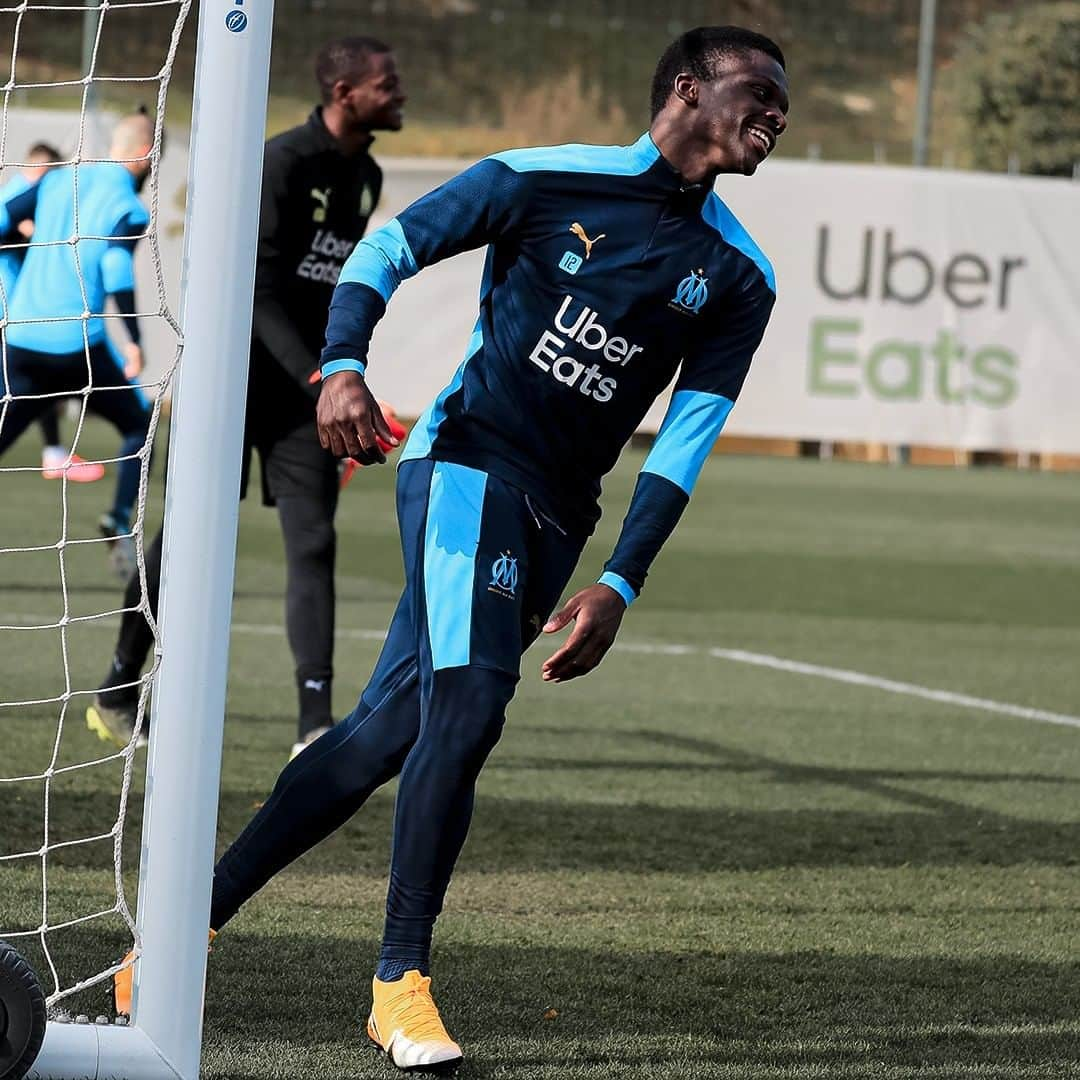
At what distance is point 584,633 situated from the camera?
12.0 ft

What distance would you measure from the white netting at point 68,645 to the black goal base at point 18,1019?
0.20 metres

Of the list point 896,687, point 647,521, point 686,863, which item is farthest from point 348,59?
point 896,687

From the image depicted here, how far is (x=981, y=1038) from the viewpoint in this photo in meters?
3.93

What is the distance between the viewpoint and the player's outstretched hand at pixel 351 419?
343 cm

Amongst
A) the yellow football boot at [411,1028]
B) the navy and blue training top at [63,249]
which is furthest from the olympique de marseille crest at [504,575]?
the navy and blue training top at [63,249]

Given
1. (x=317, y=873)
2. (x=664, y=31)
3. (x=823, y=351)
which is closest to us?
(x=317, y=873)

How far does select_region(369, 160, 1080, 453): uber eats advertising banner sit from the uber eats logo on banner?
0.02 meters

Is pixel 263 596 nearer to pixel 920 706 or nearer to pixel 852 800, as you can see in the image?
pixel 920 706

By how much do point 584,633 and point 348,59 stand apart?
303 centimetres

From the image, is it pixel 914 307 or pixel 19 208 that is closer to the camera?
pixel 19 208

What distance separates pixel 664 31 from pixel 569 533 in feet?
145

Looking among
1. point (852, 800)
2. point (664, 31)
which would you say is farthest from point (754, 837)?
point (664, 31)

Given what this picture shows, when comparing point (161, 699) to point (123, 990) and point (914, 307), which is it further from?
point (914, 307)

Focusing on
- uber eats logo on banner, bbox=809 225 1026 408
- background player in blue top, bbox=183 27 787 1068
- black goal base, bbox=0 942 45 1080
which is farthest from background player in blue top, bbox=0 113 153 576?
uber eats logo on banner, bbox=809 225 1026 408
